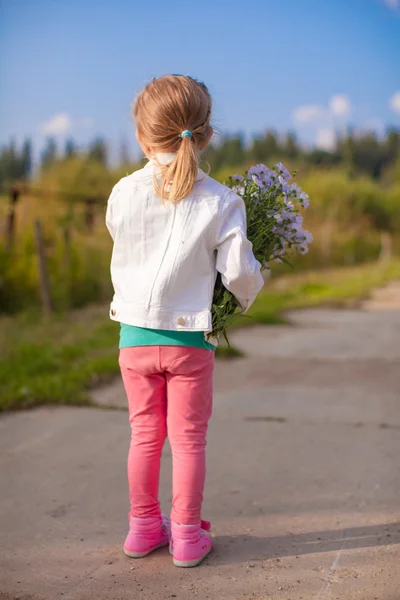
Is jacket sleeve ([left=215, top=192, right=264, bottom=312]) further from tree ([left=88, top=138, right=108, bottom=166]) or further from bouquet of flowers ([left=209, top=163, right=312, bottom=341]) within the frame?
tree ([left=88, top=138, right=108, bottom=166])

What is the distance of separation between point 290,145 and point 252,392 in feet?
69.0

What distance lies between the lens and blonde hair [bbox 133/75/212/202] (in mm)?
2068

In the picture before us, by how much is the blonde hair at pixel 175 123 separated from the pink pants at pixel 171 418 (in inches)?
18.9

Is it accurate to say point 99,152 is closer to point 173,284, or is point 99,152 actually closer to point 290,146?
point 173,284

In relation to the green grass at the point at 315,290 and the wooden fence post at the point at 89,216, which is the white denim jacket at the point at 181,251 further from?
the wooden fence post at the point at 89,216

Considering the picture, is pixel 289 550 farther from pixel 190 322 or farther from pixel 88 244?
pixel 88 244

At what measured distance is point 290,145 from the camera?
24.3m

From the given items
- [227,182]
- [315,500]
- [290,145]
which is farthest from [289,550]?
[290,145]

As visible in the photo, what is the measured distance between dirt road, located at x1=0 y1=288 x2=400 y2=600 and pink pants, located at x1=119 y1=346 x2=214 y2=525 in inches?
7.6

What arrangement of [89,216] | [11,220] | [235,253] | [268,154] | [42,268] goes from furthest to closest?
[268,154] < [89,216] < [11,220] < [42,268] < [235,253]

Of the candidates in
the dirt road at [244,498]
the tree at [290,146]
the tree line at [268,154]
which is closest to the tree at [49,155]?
the tree line at [268,154]

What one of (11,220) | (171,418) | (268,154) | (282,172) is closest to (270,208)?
(282,172)

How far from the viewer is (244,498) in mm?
2666

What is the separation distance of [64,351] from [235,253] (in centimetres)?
334
